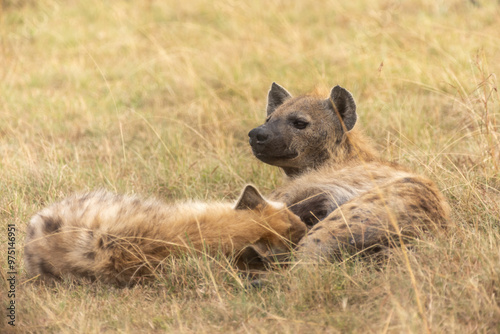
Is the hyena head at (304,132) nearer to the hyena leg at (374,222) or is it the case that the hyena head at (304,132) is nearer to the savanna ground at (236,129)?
the savanna ground at (236,129)

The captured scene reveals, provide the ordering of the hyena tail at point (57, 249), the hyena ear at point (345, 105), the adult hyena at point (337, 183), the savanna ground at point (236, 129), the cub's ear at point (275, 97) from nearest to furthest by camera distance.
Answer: the savanna ground at point (236, 129) → the hyena tail at point (57, 249) → the adult hyena at point (337, 183) → the hyena ear at point (345, 105) → the cub's ear at point (275, 97)

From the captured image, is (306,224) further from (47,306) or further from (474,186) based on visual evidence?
(47,306)

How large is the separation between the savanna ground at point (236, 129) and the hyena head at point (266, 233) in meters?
0.10

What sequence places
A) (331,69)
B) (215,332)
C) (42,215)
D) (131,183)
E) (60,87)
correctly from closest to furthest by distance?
1. (215,332)
2. (42,215)
3. (131,183)
4. (331,69)
5. (60,87)

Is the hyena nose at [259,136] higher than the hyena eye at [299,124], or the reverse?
the hyena eye at [299,124]

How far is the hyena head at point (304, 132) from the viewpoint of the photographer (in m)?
3.80

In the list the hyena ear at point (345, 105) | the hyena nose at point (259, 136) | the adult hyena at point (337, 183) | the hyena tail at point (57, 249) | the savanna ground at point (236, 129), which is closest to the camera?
the savanna ground at point (236, 129)

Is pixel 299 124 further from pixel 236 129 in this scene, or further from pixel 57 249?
pixel 57 249

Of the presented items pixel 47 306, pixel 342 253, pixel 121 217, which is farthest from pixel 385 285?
pixel 47 306

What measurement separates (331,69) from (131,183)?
2.62 metres

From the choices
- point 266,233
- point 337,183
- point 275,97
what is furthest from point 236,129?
point 266,233

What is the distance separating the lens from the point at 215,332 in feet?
8.04

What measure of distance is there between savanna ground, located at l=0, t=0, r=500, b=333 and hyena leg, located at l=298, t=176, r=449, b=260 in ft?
0.26

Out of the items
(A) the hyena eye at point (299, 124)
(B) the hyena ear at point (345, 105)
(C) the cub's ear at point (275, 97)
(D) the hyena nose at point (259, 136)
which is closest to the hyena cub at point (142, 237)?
(D) the hyena nose at point (259, 136)
